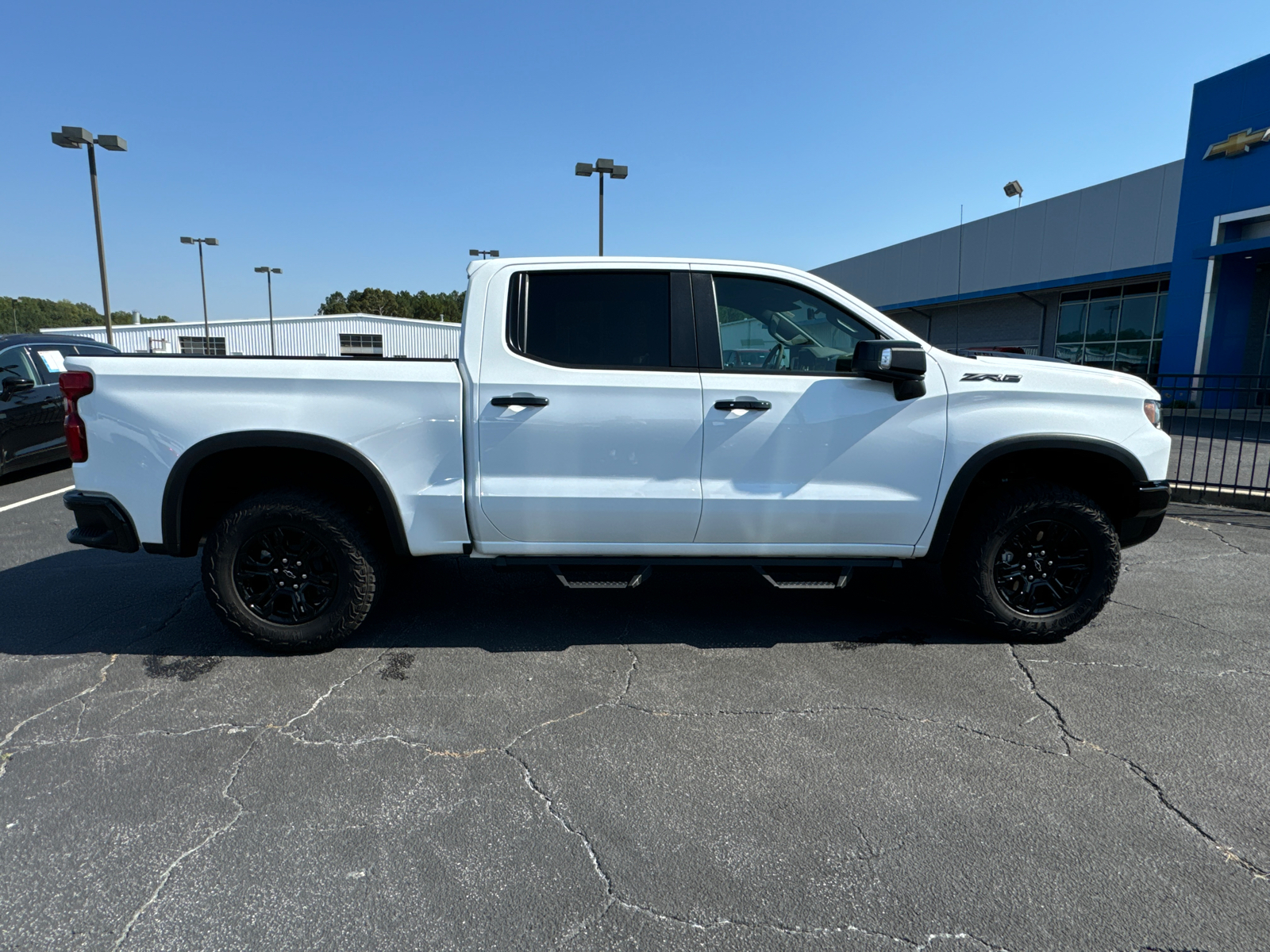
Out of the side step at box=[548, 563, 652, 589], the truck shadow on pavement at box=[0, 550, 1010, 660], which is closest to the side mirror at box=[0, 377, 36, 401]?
the truck shadow on pavement at box=[0, 550, 1010, 660]

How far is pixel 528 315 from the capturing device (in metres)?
3.62

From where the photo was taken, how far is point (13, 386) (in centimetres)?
814

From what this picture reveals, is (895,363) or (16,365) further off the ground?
(895,363)

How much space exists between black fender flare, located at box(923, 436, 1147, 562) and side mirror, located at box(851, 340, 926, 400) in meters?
0.46

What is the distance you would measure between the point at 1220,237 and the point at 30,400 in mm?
23409

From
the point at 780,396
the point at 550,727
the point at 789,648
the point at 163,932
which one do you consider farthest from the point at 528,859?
the point at 780,396

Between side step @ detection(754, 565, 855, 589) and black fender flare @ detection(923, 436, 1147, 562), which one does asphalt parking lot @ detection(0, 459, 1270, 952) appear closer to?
side step @ detection(754, 565, 855, 589)

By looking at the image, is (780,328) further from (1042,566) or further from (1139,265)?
(1139,265)

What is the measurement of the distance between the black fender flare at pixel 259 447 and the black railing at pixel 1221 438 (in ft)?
18.0

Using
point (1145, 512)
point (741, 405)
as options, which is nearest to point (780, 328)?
point (741, 405)

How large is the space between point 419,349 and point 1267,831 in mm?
55993

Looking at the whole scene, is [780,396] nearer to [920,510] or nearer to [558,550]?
[920,510]

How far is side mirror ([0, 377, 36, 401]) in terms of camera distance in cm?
800

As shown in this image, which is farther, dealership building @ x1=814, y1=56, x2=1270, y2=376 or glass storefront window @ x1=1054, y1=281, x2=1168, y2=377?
glass storefront window @ x1=1054, y1=281, x2=1168, y2=377
